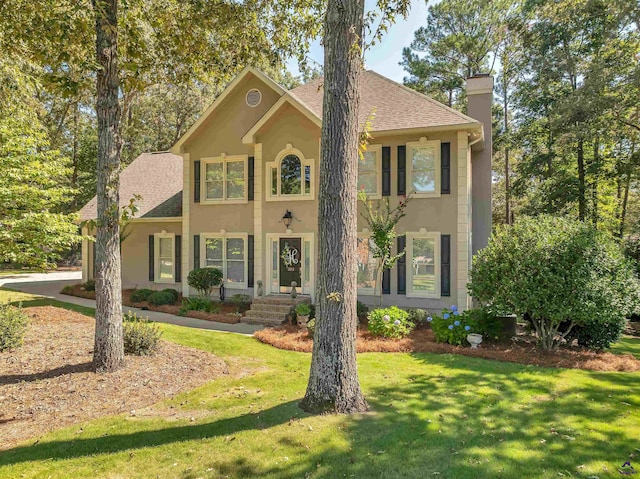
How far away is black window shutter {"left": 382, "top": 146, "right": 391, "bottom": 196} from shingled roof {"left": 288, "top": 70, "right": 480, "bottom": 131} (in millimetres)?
778

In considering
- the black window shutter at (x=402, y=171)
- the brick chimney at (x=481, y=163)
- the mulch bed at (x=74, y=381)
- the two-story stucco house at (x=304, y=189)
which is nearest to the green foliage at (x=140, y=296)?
the two-story stucco house at (x=304, y=189)

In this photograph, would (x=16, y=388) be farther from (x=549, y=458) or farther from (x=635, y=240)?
(x=635, y=240)

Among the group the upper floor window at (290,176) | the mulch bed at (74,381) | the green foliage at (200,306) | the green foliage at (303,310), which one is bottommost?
the mulch bed at (74,381)

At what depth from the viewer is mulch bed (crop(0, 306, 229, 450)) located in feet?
18.3

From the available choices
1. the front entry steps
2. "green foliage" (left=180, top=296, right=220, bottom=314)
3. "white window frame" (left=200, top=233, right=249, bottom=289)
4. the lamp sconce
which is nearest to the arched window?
the lamp sconce

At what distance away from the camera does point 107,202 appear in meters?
6.98

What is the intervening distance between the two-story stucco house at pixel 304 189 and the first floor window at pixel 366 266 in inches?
1.3

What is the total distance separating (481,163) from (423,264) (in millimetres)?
5176

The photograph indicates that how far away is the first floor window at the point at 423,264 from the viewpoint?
12.2m

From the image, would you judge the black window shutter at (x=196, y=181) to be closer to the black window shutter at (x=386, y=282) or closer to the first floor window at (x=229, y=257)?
the first floor window at (x=229, y=257)

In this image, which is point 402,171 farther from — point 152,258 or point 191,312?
point 152,258

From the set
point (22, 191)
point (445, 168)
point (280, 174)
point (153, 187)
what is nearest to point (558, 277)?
point (445, 168)

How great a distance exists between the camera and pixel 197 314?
13.1m

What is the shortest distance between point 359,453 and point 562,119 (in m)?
17.9
